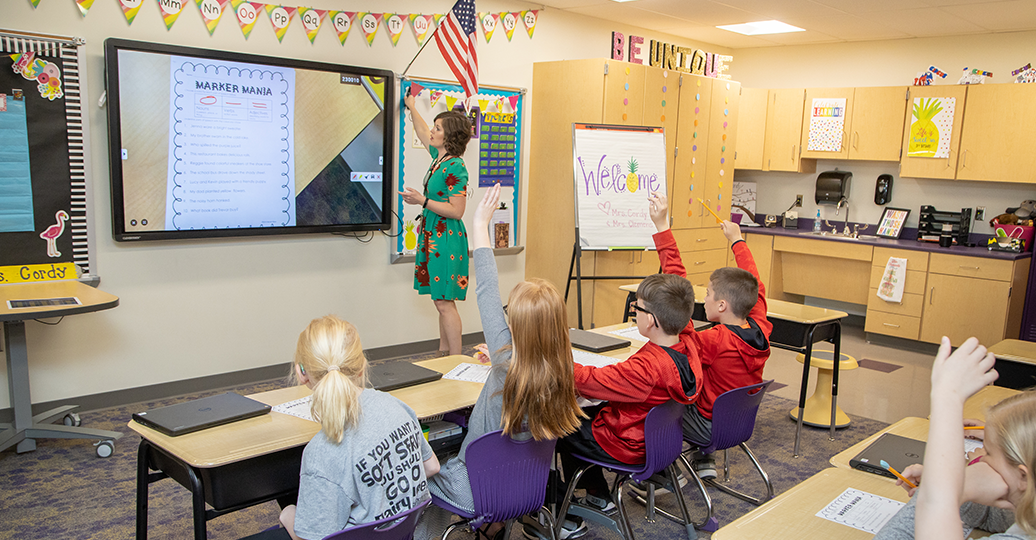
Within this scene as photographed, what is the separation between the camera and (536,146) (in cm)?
559

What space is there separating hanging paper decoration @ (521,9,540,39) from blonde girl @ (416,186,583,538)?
12.1 ft

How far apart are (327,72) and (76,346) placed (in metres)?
2.01

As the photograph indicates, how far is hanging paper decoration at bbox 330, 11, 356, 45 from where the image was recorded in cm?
436

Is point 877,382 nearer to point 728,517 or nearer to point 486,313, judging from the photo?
point 728,517

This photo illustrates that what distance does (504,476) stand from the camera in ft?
6.59

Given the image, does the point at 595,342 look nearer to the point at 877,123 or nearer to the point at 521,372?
the point at 521,372

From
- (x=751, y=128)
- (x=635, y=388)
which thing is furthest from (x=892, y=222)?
(x=635, y=388)

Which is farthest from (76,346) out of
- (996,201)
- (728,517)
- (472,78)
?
(996,201)

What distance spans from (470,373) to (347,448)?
3.07 ft

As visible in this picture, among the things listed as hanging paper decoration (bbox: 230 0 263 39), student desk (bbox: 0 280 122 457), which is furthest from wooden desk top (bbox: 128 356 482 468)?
hanging paper decoration (bbox: 230 0 263 39)

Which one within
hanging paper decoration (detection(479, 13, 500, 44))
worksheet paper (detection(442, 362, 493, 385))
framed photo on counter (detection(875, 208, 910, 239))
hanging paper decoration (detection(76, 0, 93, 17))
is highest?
hanging paper decoration (detection(479, 13, 500, 44))

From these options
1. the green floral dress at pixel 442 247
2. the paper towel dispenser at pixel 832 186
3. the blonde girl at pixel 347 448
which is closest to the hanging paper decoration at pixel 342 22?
the green floral dress at pixel 442 247

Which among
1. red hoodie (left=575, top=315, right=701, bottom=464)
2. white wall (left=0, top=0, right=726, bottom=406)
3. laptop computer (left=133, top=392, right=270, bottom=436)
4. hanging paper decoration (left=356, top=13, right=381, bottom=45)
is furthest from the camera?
hanging paper decoration (left=356, top=13, right=381, bottom=45)

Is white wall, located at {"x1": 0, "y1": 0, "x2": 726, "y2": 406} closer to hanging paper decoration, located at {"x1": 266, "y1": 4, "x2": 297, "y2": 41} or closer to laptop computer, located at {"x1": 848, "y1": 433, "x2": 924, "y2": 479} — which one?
hanging paper decoration, located at {"x1": 266, "y1": 4, "x2": 297, "y2": 41}
